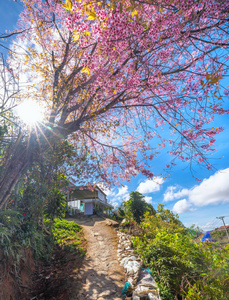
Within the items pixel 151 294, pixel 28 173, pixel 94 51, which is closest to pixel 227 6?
pixel 94 51

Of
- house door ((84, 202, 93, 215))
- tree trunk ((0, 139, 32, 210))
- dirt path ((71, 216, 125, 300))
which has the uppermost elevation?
house door ((84, 202, 93, 215))

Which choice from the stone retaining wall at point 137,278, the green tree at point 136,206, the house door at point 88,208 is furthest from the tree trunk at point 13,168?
the house door at point 88,208

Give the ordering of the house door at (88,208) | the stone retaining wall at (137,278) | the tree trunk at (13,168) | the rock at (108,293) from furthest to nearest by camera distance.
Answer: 1. the house door at (88,208)
2. the rock at (108,293)
3. the tree trunk at (13,168)
4. the stone retaining wall at (137,278)

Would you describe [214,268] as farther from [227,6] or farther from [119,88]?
[227,6]

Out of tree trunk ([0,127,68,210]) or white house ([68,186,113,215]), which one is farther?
white house ([68,186,113,215])

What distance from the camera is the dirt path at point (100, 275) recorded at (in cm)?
472

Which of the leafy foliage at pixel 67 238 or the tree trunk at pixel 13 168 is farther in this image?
the leafy foliage at pixel 67 238

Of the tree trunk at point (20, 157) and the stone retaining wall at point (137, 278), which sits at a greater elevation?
the tree trunk at point (20, 157)

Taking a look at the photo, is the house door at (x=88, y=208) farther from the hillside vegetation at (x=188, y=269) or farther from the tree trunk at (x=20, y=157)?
the tree trunk at (x=20, y=157)

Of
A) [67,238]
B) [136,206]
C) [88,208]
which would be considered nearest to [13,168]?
[67,238]

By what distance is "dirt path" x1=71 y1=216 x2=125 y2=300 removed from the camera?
4715 millimetres

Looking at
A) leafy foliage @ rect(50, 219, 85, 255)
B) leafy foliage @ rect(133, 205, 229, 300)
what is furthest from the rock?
leafy foliage @ rect(50, 219, 85, 255)

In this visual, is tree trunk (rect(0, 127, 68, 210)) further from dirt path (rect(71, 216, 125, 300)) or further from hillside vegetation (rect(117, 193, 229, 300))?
hillside vegetation (rect(117, 193, 229, 300))

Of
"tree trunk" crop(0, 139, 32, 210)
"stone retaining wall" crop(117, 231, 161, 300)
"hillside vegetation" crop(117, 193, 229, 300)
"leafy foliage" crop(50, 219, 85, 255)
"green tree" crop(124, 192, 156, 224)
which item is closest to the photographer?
"hillside vegetation" crop(117, 193, 229, 300)
